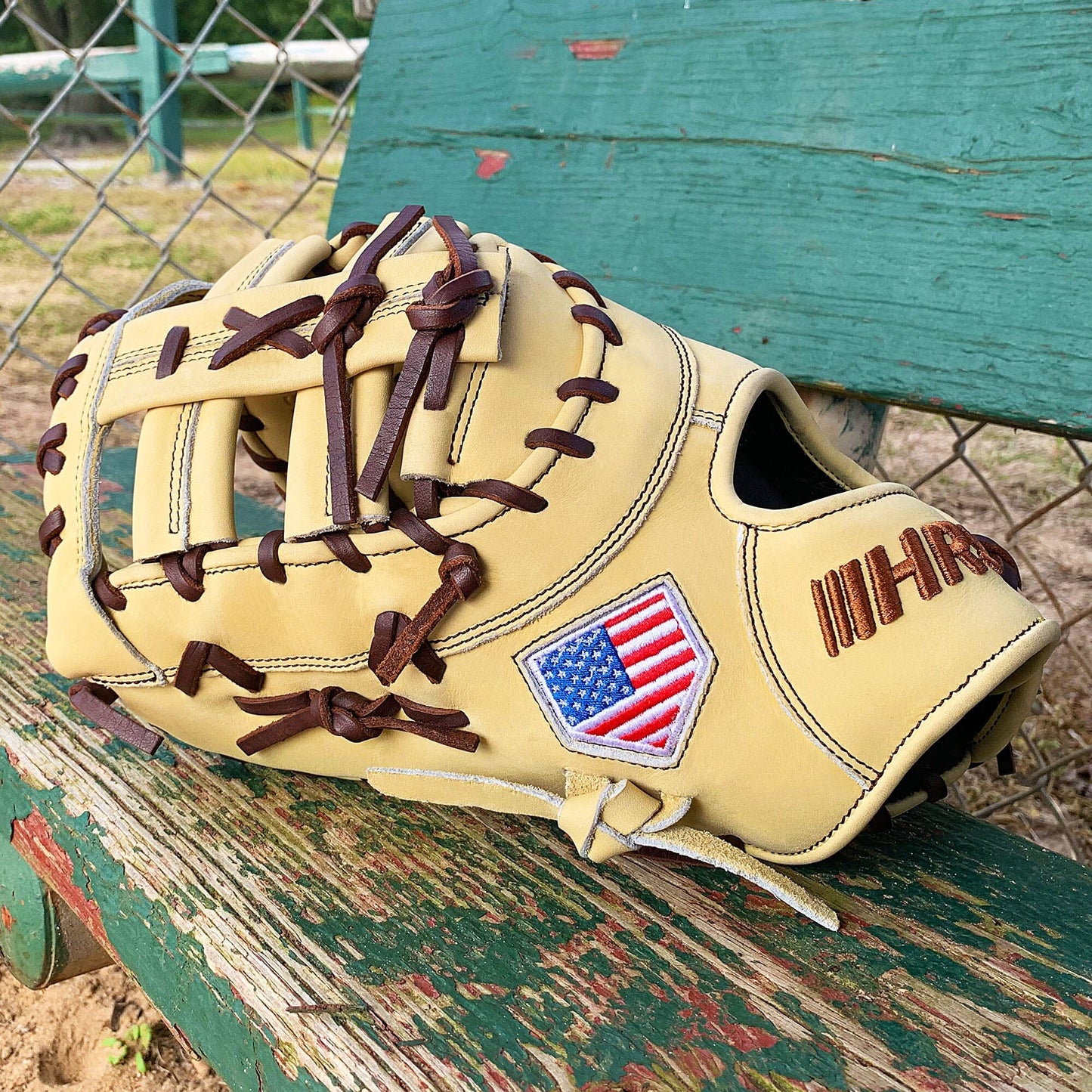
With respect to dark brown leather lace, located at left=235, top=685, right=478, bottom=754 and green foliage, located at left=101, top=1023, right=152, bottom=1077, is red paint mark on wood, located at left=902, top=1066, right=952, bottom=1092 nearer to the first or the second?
dark brown leather lace, located at left=235, top=685, right=478, bottom=754

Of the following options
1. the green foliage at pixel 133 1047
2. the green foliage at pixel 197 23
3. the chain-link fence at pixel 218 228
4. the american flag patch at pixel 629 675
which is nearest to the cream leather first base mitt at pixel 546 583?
the american flag patch at pixel 629 675

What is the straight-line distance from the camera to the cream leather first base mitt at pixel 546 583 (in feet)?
2.27

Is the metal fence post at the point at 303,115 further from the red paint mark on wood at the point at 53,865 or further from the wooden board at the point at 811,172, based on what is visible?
the red paint mark on wood at the point at 53,865

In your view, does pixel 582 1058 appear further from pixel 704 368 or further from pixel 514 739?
pixel 704 368

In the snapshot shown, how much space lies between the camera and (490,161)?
1425 millimetres

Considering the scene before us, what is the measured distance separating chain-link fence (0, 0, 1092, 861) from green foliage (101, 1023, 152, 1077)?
3.26ft

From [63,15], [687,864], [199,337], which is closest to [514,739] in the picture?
[687,864]

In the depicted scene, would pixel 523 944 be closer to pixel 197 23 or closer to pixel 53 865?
pixel 53 865

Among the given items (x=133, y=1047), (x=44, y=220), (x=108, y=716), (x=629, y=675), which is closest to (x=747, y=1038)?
(x=629, y=675)

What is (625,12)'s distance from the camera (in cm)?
130

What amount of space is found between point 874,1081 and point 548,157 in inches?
44.6

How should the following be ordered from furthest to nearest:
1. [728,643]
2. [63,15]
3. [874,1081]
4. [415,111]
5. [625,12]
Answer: [63,15]
[415,111]
[625,12]
[728,643]
[874,1081]

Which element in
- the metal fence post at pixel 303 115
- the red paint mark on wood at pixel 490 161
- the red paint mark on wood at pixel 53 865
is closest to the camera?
the red paint mark on wood at pixel 53 865

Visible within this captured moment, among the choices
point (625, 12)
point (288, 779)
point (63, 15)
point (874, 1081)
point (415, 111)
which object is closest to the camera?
point (874, 1081)
